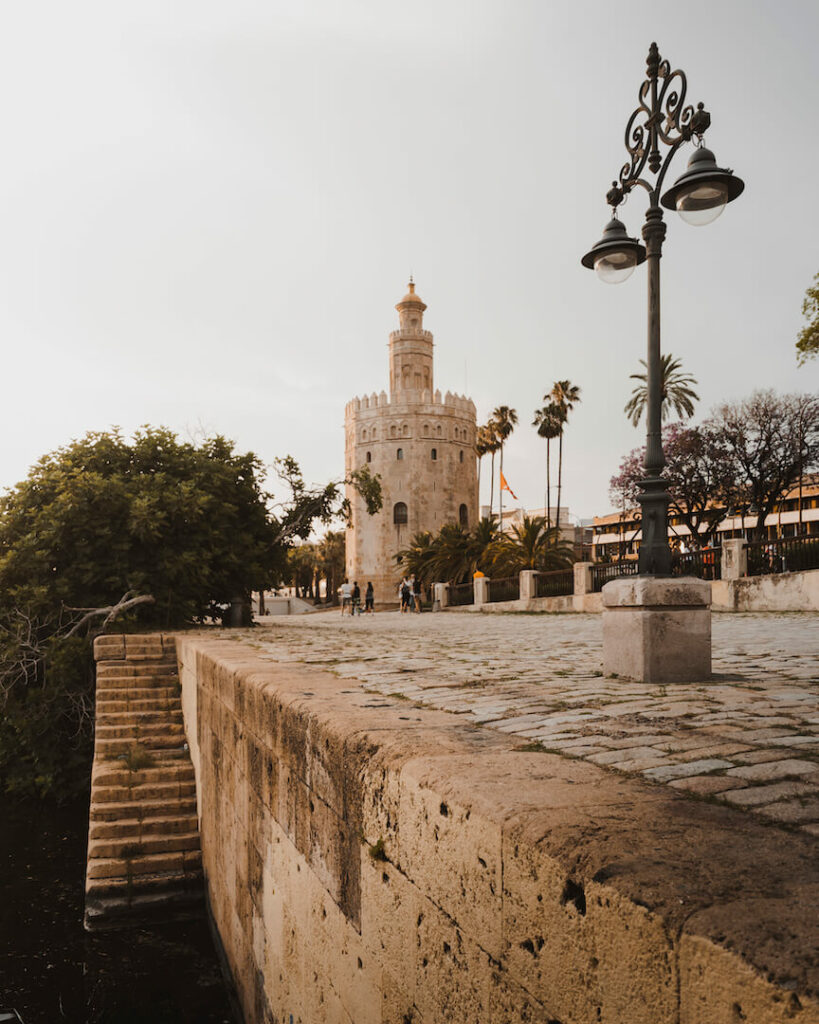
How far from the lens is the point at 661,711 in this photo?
4.04 m

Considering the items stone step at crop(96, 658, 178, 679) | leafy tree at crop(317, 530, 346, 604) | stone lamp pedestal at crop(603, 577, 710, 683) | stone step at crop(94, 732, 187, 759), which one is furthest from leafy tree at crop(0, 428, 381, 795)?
leafy tree at crop(317, 530, 346, 604)

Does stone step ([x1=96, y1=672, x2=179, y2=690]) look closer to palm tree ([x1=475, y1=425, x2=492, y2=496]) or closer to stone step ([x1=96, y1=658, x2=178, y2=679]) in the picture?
stone step ([x1=96, y1=658, x2=178, y2=679])

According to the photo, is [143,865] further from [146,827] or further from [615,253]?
[615,253]

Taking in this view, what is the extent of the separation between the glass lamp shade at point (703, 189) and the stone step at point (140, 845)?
23.9 feet

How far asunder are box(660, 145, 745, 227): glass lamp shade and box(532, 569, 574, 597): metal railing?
73.4 feet

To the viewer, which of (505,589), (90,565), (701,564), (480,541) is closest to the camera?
(90,565)

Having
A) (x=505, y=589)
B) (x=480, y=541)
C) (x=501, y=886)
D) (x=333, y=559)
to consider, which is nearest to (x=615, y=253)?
(x=501, y=886)

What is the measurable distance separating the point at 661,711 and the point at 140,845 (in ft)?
20.0

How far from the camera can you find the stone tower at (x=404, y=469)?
57.5 meters

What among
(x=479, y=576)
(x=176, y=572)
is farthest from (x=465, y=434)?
(x=176, y=572)

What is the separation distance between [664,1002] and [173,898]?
25.0ft

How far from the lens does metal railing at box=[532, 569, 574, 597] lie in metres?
28.0

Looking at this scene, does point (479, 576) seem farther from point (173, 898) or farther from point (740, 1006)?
point (740, 1006)

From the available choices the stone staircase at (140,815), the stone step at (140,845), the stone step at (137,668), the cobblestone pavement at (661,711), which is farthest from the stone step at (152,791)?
the stone step at (137,668)
